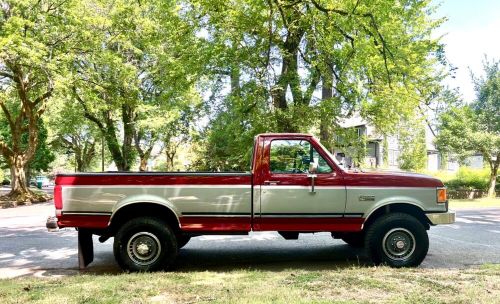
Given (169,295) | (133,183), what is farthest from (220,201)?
(169,295)

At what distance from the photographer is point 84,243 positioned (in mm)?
7121

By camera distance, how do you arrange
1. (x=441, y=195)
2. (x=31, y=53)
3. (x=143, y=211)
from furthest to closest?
(x=31, y=53) < (x=441, y=195) < (x=143, y=211)

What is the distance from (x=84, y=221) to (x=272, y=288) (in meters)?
3.17

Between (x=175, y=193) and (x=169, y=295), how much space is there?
1.96 meters

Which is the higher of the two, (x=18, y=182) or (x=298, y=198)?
(x=298, y=198)

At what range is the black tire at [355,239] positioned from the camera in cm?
775

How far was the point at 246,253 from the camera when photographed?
28.5 feet

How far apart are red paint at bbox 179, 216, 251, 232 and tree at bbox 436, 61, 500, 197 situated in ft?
80.8

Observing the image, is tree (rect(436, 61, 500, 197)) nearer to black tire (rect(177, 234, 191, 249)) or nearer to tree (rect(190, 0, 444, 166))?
tree (rect(190, 0, 444, 166))

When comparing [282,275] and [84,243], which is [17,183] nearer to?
[84,243]

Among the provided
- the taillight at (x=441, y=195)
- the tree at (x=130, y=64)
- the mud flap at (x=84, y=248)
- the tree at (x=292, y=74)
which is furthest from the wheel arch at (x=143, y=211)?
the tree at (x=130, y=64)

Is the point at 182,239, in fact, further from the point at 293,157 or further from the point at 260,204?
the point at 293,157

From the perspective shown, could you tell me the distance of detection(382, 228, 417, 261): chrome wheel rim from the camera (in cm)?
702

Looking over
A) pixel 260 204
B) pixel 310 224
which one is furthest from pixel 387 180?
pixel 260 204
